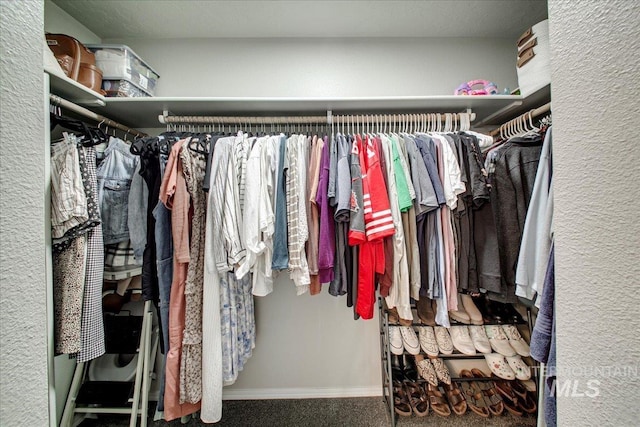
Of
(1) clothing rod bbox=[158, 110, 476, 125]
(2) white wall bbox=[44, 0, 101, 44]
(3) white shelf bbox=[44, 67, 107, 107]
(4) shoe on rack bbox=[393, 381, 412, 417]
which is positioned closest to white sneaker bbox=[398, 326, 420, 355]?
(4) shoe on rack bbox=[393, 381, 412, 417]

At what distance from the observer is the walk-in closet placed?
0.38 m

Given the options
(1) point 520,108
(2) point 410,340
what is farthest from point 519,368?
(1) point 520,108

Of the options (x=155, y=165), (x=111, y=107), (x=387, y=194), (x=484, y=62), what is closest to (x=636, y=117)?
(x=387, y=194)

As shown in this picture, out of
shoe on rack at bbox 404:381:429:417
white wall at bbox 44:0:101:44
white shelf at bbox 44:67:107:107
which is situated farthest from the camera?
shoe on rack at bbox 404:381:429:417

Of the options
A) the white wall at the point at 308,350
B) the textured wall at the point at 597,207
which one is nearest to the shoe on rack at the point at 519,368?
the white wall at the point at 308,350

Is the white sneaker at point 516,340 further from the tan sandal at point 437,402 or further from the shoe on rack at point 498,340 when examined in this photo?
the tan sandal at point 437,402

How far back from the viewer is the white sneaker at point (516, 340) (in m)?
1.24

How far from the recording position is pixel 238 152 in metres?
0.98

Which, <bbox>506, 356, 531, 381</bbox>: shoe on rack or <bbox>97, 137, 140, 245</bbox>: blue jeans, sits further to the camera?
<bbox>506, 356, 531, 381</bbox>: shoe on rack

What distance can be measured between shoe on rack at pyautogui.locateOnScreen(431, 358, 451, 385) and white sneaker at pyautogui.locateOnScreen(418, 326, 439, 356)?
6.4 inches

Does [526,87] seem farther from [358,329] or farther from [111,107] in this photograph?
[111,107]

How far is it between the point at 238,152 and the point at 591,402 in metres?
1.19

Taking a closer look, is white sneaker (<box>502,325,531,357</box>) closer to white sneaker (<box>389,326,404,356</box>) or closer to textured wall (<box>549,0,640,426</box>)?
white sneaker (<box>389,326,404,356</box>)

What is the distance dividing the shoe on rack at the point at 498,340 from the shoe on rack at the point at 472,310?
9 cm
